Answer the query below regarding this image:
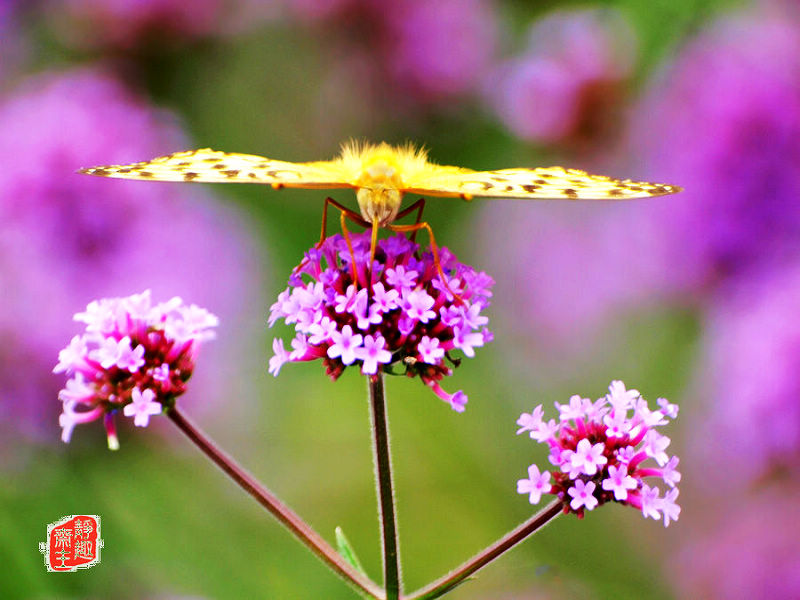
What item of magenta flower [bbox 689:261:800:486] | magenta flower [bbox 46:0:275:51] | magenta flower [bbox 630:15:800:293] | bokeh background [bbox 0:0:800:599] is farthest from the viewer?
magenta flower [bbox 46:0:275:51]

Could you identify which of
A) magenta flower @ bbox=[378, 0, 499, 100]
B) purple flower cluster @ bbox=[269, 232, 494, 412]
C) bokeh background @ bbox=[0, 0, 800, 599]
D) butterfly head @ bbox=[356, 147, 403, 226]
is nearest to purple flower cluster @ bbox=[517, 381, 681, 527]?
purple flower cluster @ bbox=[269, 232, 494, 412]

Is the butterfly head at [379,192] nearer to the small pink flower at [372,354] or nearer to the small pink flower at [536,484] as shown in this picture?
the small pink flower at [372,354]

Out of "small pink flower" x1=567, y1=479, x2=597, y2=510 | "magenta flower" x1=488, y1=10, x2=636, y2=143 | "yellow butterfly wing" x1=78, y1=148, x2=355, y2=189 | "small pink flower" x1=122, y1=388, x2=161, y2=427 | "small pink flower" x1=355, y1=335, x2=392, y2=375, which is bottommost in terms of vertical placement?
"small pink flower" x1=567, y1=479, x2=597, y2=510

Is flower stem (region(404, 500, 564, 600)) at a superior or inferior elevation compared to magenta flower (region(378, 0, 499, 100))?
inferior

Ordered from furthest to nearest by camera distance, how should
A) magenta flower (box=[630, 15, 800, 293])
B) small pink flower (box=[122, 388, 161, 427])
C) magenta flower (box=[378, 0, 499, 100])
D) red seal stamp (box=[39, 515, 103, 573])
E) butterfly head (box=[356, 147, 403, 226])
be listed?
magenta flower (box=[378, 0, 499, 100]), magenta flower (box=[630, 15, 800, 293]), red seal stamp (box=[39, 515, 103, 573]), butterfly head (box=[356, 147, 403, 226]), small pink flower (box=[122, 388, 161, 427])

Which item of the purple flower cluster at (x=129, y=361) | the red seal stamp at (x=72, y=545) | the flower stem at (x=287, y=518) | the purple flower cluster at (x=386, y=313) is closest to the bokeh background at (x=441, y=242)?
the red seal stamp at (x=72, y=545)

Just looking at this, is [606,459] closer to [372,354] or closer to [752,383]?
[372,354]

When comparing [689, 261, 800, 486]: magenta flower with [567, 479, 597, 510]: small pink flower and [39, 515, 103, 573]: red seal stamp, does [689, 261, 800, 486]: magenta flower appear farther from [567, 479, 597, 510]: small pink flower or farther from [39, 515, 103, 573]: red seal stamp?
[39, 515, 103, 573]: red seal stamp
